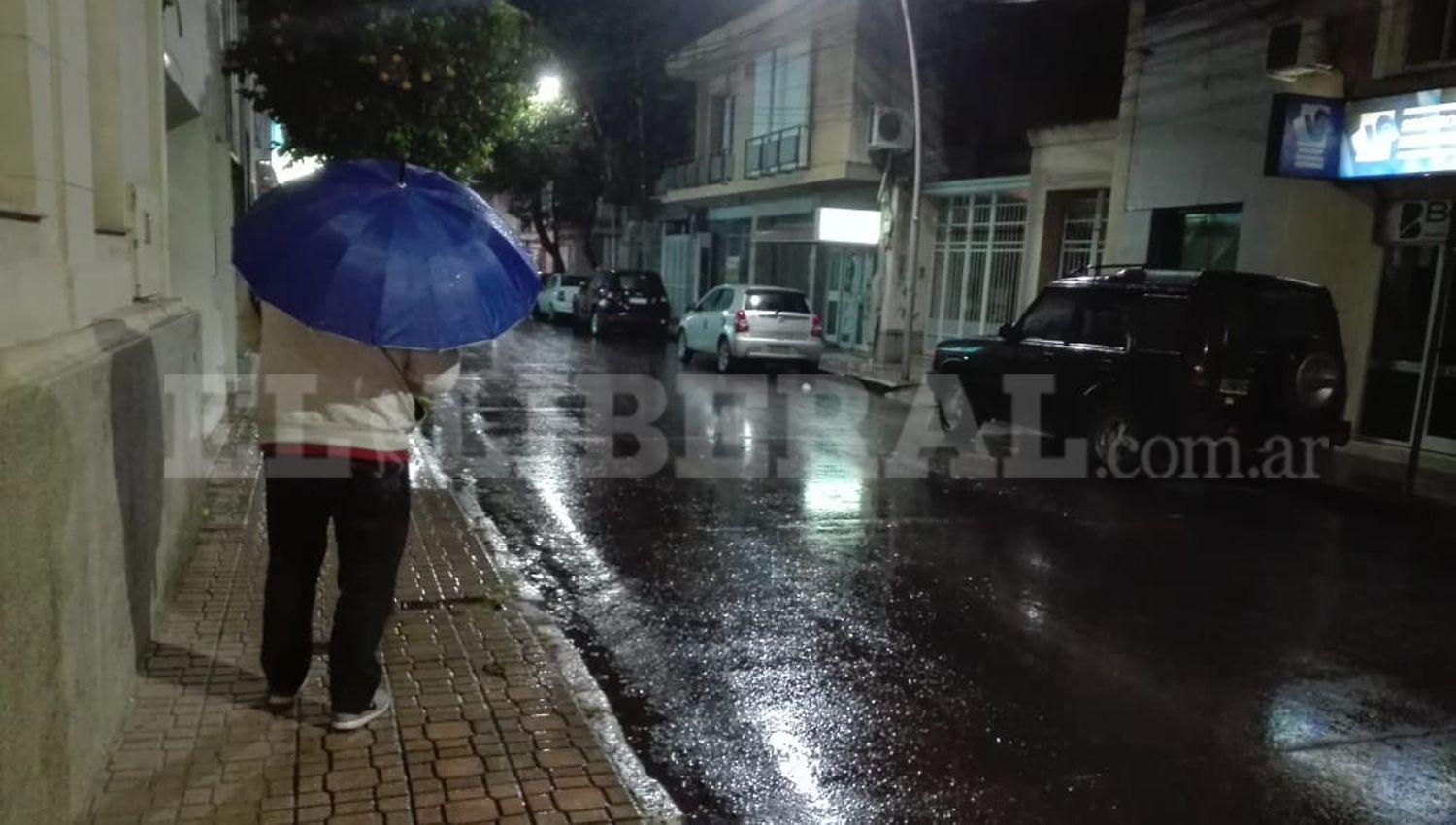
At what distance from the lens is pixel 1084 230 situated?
17.1m

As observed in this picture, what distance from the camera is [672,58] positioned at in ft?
95.6

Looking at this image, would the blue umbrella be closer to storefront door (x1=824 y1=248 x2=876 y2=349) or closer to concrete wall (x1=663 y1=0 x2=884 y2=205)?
concrete wall (x1=663 y1=0 x2=884 y2=205)

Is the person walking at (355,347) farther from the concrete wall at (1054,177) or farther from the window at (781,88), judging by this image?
the window at (781,88)

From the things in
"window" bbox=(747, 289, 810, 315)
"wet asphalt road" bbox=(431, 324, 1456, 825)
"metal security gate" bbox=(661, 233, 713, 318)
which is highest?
"metal security gate" bbox=(661, 233, 713, 318)

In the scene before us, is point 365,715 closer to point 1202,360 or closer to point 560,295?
point 1202,360

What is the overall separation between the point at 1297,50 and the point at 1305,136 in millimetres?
1475

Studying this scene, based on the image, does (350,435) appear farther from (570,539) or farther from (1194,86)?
(1194,86)

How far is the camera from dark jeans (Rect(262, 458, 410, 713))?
357 centimetres

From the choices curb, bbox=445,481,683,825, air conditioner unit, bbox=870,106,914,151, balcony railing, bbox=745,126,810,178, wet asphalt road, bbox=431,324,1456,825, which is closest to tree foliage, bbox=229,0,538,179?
wet asphalt road, bbox=431,324,1456,825

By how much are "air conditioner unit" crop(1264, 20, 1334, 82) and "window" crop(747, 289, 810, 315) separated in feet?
27.5

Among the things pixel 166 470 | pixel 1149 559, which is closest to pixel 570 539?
pixel 166 470

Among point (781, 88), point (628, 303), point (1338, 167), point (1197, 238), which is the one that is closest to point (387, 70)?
point (1338, 167)

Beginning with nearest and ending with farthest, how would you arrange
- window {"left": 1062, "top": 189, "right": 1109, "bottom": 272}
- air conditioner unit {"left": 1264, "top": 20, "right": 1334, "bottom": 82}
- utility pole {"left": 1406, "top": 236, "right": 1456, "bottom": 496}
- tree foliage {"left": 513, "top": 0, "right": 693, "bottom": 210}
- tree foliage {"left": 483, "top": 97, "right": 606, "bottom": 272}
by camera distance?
utility pole {"left": 1406, "top": 236, "right": 1456, "bottom": 496}
air conditioner unit {"left": 1264, "top": 20, "right": 1334, "bottom": 82}
window {"left": 1062, "top": 189, "right": 1109, "bottom": 272}
tree foliage {"left": 513, "top": 0, "right": 693, "bottom": 210}
tree foliage {"left": 483, "top": 97, "right": 606, "bottom": 272}

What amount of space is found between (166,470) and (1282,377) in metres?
8.79
